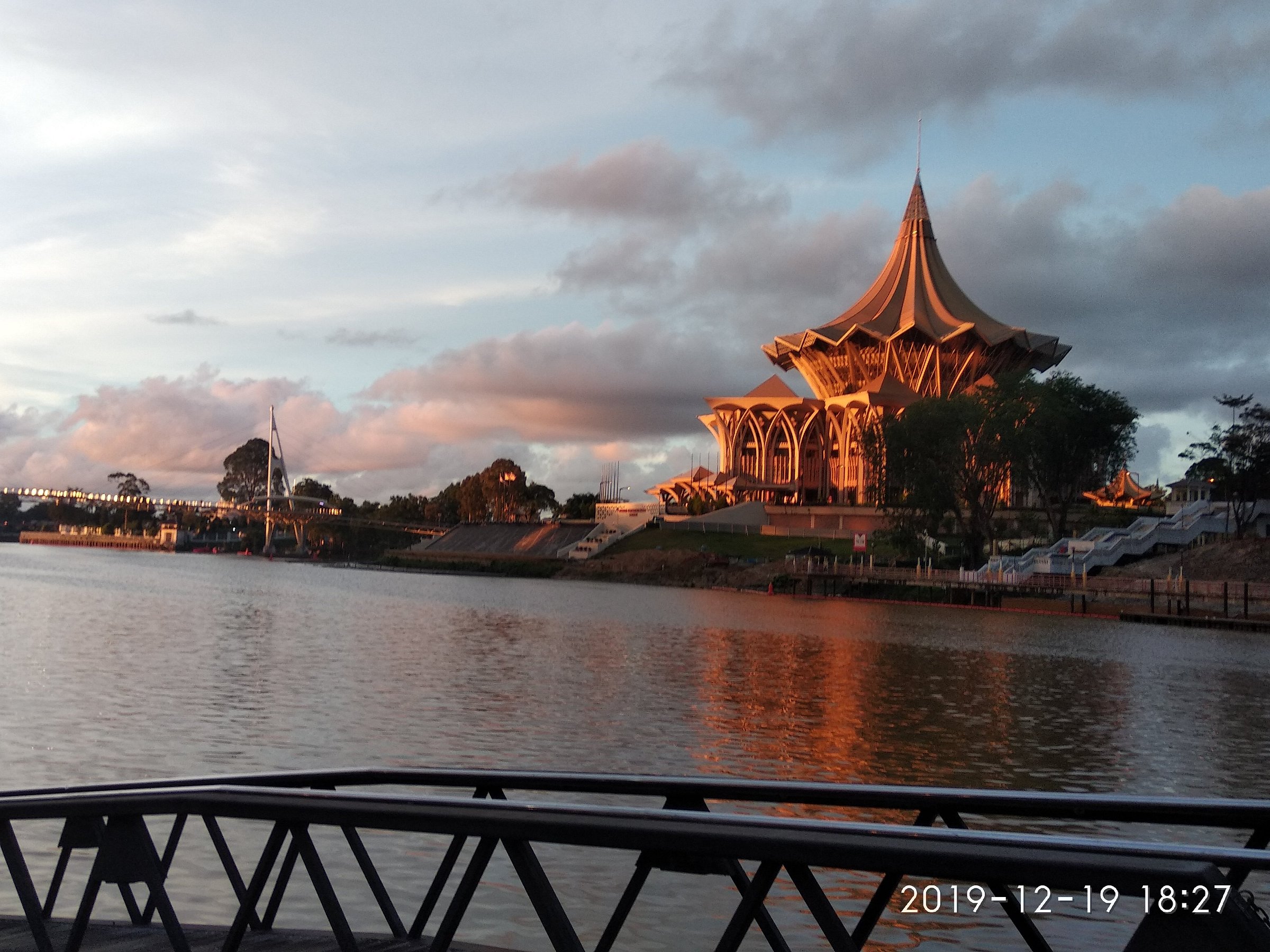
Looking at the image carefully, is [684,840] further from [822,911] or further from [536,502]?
[536,502]

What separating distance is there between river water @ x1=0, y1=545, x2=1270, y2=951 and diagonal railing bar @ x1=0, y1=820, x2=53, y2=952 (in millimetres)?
3233

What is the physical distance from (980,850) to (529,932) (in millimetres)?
5888

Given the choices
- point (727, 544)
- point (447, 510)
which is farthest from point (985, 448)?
point (447, 510)

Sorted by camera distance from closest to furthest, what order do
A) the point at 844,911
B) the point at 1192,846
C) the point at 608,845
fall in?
the point at 1192,846 → the point at 608,845 → the point at 844,911

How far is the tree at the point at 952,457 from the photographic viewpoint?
73.7 metres

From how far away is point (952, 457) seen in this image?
241 feet

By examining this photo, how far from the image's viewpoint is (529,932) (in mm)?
8586

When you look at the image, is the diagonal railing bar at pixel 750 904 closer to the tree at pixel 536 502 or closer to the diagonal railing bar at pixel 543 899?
the diagonal railing bar at pixel 543 899

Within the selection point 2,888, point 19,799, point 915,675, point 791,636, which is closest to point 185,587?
point 791,636

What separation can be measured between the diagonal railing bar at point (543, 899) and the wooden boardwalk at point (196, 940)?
4.99ft

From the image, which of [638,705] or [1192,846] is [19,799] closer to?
[1192,846]

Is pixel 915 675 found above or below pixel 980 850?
below

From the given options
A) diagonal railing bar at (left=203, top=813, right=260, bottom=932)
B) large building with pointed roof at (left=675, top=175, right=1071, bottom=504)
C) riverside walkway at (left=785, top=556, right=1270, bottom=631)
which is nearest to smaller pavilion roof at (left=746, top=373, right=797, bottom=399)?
large building with pointed roof at (left=675, top=175, right=1071, bottom=504)

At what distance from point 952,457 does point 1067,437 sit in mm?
12417
